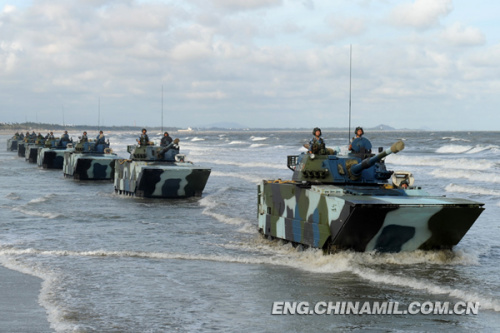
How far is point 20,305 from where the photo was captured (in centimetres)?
992

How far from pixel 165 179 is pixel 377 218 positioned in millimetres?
14140

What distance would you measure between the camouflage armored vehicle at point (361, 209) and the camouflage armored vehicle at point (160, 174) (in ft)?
34.1

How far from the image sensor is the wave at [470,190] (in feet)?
84.4

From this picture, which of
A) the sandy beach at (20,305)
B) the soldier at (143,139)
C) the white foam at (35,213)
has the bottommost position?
the white foam at (35,213)

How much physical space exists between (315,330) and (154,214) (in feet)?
42.8

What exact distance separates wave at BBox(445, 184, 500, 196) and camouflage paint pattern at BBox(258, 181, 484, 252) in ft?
42.6

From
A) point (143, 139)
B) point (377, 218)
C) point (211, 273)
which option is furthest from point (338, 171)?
point (143, 139)

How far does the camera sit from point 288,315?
31.1 feet

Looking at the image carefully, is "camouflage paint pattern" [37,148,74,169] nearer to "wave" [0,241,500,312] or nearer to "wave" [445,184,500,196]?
"wave" [445,184,500,196]

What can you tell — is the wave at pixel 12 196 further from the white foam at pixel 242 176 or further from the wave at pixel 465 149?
the wave at pixel 465 149

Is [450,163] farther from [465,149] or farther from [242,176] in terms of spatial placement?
[465,149]

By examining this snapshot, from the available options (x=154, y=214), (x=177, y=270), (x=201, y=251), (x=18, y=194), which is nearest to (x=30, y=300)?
(x=177, y=270)

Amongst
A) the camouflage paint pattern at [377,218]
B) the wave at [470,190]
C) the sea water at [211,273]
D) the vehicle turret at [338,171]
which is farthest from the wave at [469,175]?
the camouflage paint pattern at [377,218]

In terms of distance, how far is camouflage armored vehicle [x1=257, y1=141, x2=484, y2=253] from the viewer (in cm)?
1225
